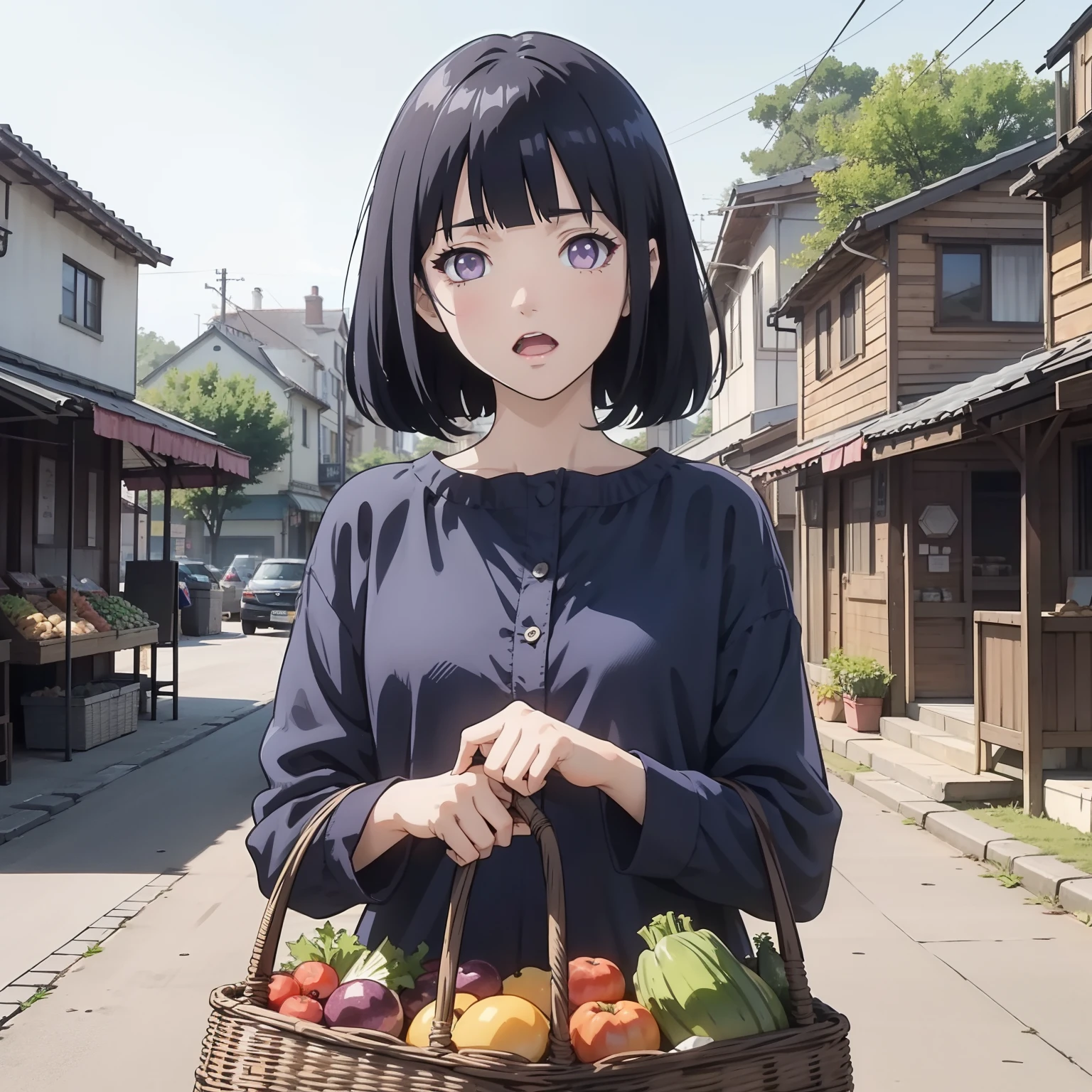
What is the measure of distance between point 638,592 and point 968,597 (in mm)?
12431

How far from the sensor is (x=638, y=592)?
69.3 inches

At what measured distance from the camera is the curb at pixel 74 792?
8.26m

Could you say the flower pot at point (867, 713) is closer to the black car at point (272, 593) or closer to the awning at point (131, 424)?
the awning at point (131, 424)

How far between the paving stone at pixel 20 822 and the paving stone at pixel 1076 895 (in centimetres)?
670

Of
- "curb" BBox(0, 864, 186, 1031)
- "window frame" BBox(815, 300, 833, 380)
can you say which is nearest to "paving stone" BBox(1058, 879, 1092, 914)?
"curb" BBox(0, 864, 186, 1031)

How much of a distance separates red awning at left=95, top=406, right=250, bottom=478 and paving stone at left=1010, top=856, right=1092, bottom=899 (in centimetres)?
762

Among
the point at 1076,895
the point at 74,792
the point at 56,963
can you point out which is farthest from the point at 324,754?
the point at 74,792

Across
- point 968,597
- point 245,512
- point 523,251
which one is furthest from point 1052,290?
point 245,512

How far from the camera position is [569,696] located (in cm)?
171

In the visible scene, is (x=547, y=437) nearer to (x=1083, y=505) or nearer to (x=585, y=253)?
(x=585, y=253)

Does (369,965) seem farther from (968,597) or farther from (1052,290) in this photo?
(968,597)

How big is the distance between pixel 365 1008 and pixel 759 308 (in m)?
24.3

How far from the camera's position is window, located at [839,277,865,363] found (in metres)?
15.3

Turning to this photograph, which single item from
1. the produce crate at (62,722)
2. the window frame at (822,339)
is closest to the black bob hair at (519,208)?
the produce crate at (62,722)
